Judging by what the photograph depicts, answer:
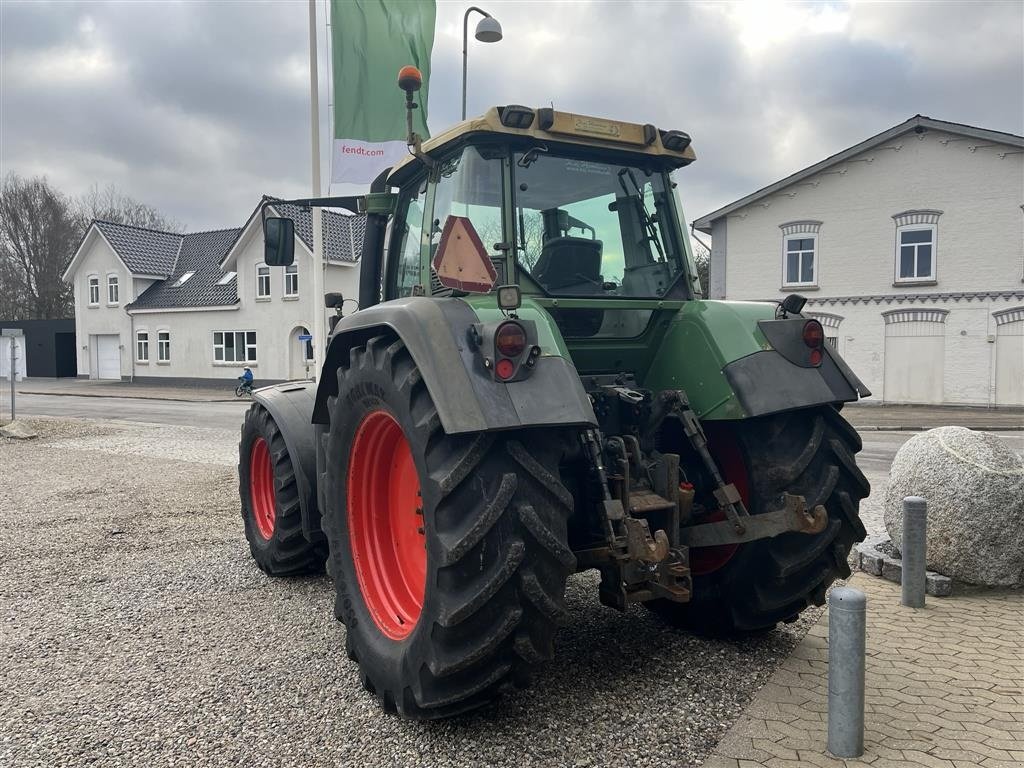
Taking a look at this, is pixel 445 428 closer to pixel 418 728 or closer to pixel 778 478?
pixel 418 728

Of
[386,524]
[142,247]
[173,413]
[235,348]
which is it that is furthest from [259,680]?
[142,247]

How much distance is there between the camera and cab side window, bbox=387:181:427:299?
164 inches

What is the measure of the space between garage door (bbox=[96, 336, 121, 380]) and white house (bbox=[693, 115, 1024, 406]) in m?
29.6

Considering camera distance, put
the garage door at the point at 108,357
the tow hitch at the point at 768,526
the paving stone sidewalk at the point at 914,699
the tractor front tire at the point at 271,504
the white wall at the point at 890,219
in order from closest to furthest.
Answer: the paving stone sidewalk at the point at 914,699 → the tow hitch at the point at 768,526 → the tractor front tire at the point at 271,504 → the white wall at the point at 890,219 → the garage door at the point at 108,357

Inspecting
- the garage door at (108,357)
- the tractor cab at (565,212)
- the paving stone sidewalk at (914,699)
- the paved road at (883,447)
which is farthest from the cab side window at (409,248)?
the garage door at (108,357)

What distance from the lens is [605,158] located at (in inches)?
156

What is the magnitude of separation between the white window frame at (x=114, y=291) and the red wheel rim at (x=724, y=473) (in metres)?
38.6

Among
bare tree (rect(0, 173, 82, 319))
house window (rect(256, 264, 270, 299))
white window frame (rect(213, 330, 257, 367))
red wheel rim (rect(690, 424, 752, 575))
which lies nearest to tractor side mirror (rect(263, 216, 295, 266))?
red wheel rim (rect(690, 424, 752, 575))

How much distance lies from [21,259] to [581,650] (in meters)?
54.0

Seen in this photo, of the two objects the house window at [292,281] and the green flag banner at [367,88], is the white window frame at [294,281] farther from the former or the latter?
the green flag banner at [367,88]

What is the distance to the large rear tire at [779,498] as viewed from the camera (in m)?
3.57

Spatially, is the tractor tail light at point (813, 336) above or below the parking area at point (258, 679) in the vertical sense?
above

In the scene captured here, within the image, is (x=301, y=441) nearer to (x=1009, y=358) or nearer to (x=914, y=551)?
(x=914, y=551)

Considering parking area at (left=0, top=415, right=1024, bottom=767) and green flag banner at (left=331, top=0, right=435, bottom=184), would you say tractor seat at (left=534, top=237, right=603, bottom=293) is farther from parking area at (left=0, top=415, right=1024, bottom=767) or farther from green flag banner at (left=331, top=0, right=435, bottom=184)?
green flag banner at (left=331, top=0, right=435, bottom=184)
